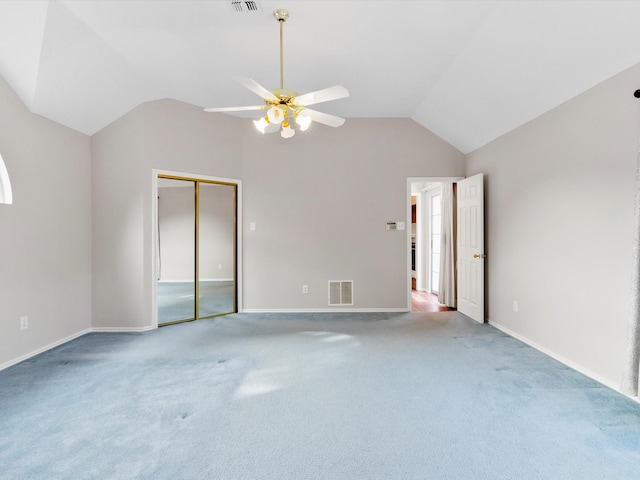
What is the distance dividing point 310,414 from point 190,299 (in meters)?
2.98

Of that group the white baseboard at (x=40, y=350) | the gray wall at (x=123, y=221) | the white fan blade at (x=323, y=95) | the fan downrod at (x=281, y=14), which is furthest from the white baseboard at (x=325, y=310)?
the fan downrod at (x=281, y=14)

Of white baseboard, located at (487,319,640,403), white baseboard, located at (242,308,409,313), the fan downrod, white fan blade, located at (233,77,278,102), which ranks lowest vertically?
white baseboard, located at (487,319,640,403)

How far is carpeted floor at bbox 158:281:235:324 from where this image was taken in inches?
170

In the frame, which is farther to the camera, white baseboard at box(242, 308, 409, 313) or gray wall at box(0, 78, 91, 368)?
white baseboard at box(242, 308, 409, 313)

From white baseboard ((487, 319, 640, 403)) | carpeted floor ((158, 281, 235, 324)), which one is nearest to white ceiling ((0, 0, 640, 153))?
carpeted floor ((158, 281, 235, 324))

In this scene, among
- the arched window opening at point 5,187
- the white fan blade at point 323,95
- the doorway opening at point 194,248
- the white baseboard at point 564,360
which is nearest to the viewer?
the white fan blade at point 323,95

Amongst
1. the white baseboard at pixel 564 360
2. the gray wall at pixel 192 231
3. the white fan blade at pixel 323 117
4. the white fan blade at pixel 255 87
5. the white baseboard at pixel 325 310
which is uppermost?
the white fan blade at pixel 255 87

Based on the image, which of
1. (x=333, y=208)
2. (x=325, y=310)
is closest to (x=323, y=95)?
(x=333, y=208)

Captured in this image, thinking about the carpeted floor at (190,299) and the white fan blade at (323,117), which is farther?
the carpeted floor at (190,299)

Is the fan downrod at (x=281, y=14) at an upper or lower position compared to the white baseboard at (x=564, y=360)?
upper

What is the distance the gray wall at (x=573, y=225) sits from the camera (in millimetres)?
2500

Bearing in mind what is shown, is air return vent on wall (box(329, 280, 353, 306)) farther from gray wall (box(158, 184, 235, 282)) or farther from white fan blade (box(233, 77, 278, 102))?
white fan blade (box(233, 77, 278, 102))

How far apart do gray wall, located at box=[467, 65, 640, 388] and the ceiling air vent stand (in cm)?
287

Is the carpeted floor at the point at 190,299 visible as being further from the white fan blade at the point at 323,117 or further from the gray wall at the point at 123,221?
the white fan blade at the point at 323,117
